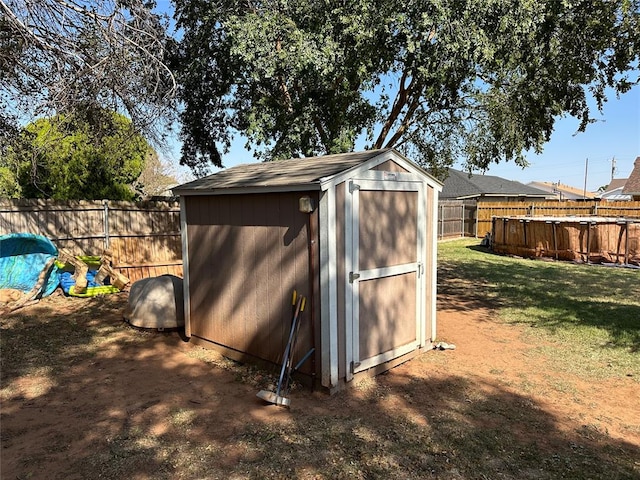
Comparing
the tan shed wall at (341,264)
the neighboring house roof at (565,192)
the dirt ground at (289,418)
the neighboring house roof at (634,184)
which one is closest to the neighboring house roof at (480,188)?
the neighboring house roof at (634,184)

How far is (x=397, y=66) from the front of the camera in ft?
27.7

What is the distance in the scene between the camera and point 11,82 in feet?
19.6

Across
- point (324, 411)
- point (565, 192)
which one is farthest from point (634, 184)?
point (565, 192)

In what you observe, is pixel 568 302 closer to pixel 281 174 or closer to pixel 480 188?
pixel 281 174

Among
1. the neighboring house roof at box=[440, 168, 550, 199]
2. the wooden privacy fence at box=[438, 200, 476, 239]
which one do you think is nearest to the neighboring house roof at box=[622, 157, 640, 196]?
the neighboring house roof at box=[440, 168, 550, 199]

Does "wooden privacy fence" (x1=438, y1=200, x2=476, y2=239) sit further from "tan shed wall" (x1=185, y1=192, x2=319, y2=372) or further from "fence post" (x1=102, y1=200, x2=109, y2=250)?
"tan shed wall" (x1=185, y1=192, x2=319, y2=372)

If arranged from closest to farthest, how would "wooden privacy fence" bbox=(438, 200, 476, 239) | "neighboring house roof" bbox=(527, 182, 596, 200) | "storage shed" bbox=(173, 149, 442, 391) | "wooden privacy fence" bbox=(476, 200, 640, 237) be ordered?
"storage shed" bbox=(173, 149, 442, 391)
"wooden privacy fence" bbox=(476, 200, 640, 237)
"wooden privacy fence" bbox=(438, 200, 476, 239)
"neighboring house roof" bbox=(527, 182, 596, 200)

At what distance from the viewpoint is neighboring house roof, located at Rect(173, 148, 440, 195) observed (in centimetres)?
391

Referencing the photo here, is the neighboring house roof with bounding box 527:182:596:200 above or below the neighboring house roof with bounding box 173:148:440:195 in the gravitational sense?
above

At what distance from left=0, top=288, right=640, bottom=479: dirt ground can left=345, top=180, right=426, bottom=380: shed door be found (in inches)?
13.0

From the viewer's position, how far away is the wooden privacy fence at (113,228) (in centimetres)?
839

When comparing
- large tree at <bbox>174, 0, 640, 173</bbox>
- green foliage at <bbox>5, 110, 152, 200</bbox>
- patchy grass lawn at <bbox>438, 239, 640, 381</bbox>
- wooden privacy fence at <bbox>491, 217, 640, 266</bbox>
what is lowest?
patchy grass lawn at <bbox>438, 239, 640, 381</bbox>

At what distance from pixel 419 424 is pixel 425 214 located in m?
2.30

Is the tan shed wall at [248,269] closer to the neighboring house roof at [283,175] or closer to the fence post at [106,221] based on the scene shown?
the neighboring house roof at [283,175]
